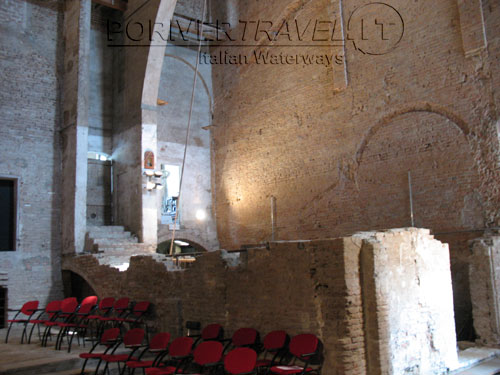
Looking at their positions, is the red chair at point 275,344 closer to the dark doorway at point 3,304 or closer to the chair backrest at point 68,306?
the chair backrest at point 68,306

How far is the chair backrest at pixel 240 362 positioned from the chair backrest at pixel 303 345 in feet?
2.12

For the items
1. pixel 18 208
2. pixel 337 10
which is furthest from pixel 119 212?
pixel 337 10

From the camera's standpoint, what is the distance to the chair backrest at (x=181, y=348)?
645 centimetres

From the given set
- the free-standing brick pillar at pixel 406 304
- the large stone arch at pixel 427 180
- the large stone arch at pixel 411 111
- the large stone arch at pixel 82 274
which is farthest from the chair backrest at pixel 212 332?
the large stone arch at pixel 411 111

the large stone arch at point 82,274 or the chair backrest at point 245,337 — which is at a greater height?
the large stone arch at point 82,274

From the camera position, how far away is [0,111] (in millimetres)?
12703

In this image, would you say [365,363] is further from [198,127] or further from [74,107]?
[198,127]

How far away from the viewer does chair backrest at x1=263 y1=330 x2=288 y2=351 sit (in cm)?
647

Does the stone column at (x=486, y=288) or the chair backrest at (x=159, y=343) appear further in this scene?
the stone column at (x=486, y=288)

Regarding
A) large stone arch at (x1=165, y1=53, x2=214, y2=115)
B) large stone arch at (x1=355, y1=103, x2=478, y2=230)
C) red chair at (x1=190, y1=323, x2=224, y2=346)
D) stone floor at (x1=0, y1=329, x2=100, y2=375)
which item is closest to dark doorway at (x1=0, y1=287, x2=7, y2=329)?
stone floor at (x1=0, y1=329, x2=100, y2=375)

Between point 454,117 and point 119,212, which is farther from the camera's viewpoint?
point 119,212

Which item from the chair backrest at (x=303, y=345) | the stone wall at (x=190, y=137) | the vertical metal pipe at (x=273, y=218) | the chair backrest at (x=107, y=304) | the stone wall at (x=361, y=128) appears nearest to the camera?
the chair backrest at (x=303, y=345)

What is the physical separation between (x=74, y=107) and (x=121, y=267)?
5004mm

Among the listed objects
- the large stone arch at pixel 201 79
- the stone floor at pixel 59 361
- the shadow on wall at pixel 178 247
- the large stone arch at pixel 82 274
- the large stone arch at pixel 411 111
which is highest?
the large stone arch at pixel 201 79
